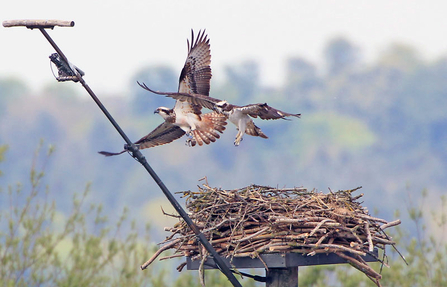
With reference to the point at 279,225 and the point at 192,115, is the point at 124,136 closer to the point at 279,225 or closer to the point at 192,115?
the point at 279,225

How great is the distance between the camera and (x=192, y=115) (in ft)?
23.0

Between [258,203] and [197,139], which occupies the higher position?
[197,139]

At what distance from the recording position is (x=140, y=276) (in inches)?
453

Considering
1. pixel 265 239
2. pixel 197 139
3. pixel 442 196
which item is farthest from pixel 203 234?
pixel 442 196

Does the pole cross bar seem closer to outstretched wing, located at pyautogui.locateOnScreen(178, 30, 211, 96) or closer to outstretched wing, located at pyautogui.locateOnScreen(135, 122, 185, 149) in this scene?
outstretched wing, located at pyautogui.locateOnScreen(135, 122, 185, 149)

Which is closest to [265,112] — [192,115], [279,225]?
[279,225]

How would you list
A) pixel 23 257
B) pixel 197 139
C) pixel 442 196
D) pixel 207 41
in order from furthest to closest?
pixel 442 196
pixel 23 257
pixel 207 41
pixel 197 139

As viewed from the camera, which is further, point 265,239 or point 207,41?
point 207,41

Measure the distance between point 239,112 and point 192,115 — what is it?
110 centimetres

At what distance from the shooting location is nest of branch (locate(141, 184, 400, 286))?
16.5ft

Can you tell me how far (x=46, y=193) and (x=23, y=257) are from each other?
1.14m

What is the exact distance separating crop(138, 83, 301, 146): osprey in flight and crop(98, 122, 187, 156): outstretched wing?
69 centimetres

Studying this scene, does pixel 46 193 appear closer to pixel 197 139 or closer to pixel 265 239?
pixel 197 139

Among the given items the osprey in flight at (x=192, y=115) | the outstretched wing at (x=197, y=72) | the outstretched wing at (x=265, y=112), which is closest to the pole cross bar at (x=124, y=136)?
the outstretched wing at (x=265, y=112)
